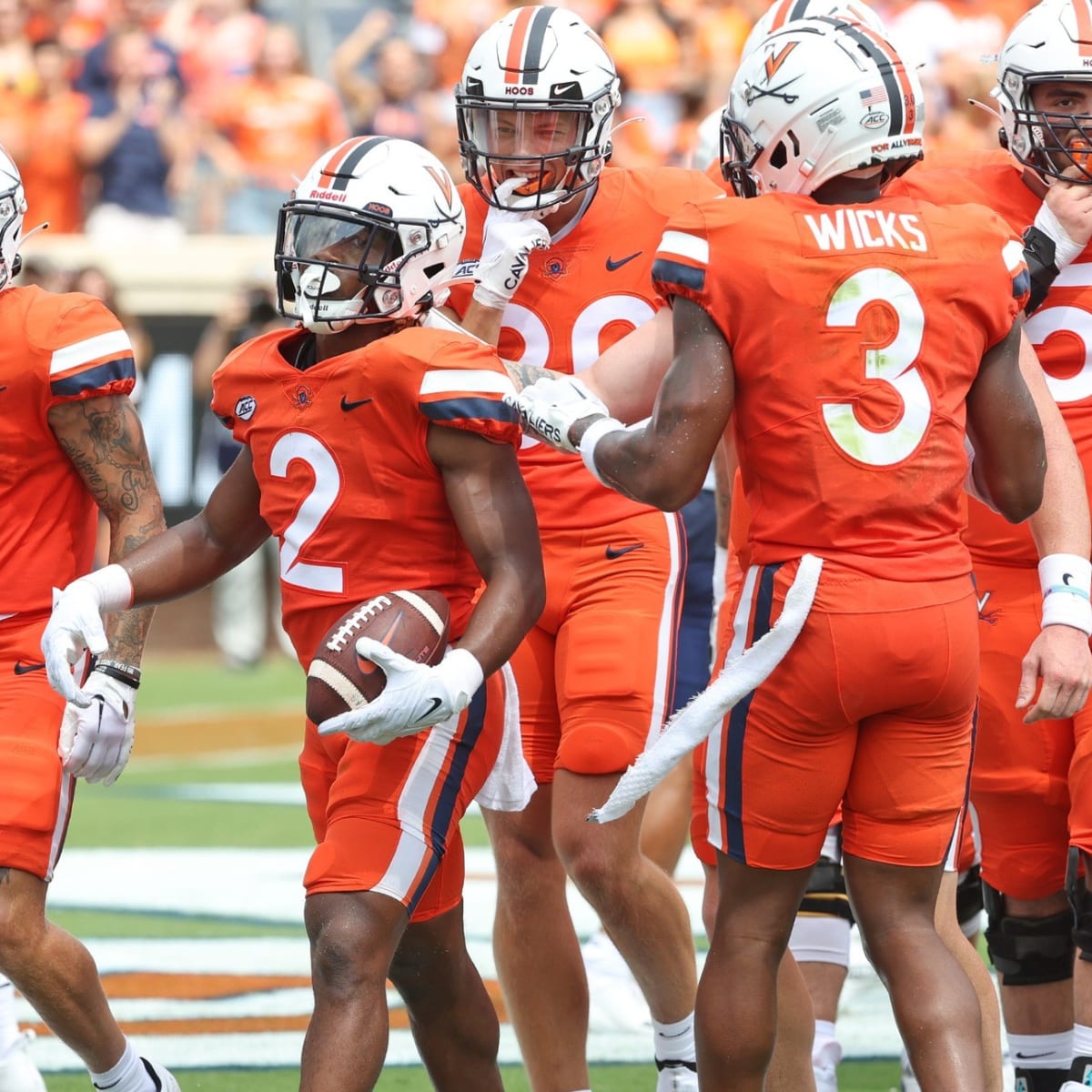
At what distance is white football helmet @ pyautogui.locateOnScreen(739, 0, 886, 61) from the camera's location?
367cm

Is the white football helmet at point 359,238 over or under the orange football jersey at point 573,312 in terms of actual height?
over

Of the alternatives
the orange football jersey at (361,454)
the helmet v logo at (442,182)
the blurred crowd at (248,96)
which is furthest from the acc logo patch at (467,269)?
the blurred crowd at (248,96)

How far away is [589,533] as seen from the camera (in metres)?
4.48

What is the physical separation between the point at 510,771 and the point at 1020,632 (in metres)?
1.06

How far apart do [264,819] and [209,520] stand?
15.7 ft

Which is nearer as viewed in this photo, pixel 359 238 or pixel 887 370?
pixel 887 370

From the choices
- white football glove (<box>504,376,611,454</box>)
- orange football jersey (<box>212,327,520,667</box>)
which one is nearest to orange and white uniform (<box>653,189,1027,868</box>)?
white football glove (<box>504,376,611,454</box>)

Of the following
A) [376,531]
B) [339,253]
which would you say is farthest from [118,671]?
[339,253]

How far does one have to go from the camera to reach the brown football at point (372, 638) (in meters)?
3.48

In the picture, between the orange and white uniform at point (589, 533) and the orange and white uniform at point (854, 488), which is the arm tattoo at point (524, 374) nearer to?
the orange and white uniform at point (854, 488)

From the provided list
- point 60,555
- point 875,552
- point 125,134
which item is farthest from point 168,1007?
point 125,134

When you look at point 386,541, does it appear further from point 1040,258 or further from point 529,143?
point 1040,258

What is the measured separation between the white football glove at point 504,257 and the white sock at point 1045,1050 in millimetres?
1849

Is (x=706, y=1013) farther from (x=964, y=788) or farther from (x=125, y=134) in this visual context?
(x=125, y=134)
